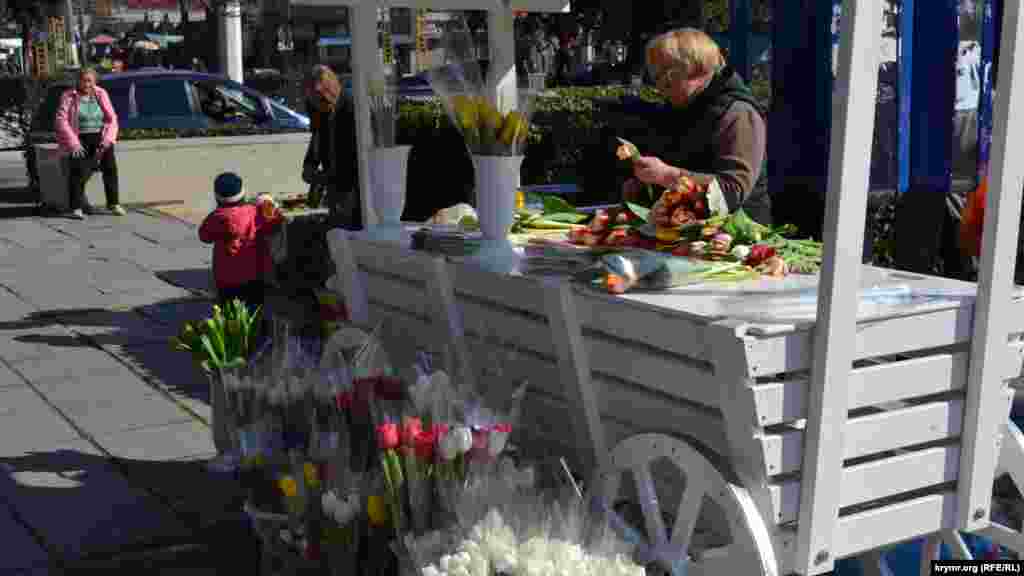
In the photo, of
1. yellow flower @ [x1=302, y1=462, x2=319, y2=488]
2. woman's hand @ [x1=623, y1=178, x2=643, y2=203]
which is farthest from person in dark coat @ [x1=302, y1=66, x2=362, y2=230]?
yellow flower @ [x1=302, y1=462, x2=319, y2=488]

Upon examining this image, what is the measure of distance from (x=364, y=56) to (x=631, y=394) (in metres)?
2.01

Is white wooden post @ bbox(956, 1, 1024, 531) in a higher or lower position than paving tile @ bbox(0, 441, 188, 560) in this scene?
higher

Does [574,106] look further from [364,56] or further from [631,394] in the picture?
[631,394]

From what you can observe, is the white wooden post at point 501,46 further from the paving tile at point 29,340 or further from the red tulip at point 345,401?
the paving tile at point 29,340

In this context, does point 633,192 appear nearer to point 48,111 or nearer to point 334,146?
point 334,146

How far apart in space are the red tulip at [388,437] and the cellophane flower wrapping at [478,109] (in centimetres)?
87

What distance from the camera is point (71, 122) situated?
489 inches

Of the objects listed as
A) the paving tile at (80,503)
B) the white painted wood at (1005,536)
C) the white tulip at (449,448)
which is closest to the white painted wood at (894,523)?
the white painted wood at (1005,536)

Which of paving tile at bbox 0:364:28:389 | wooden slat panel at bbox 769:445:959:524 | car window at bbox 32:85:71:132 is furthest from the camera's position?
car window at bbox 32:85:71:132

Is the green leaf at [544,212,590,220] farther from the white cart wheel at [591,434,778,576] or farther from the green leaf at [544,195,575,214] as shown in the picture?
the white cart wheel at [591,434,778,576]

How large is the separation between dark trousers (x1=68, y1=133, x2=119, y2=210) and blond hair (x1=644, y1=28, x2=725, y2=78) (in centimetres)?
1001

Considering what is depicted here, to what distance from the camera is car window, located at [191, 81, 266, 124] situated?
48.5 feet

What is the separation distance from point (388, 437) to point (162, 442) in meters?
2.81

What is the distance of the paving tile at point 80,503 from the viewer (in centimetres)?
444
